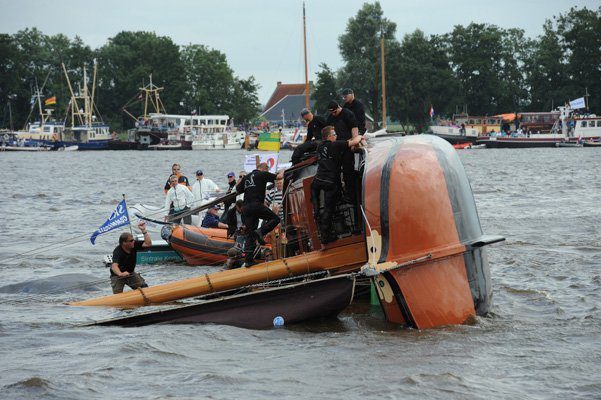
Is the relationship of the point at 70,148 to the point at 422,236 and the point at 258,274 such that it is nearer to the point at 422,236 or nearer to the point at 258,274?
the point at 258,274

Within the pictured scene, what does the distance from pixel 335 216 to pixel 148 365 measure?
388 cm

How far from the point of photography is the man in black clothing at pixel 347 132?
48.3 feet

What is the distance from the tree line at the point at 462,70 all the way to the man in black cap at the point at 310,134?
9531 cm

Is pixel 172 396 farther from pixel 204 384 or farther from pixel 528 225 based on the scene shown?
pixel 528 225

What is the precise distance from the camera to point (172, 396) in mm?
11375

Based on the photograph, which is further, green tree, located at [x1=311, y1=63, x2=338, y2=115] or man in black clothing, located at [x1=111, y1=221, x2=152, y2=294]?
green tree, located at [x1=311, y1=63, x2=338, y2=115]

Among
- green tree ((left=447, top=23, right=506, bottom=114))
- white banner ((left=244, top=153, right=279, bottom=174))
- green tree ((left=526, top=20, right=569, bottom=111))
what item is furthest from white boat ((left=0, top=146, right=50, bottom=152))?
white banner ((left=244, top=153, right=279, bottom=174))

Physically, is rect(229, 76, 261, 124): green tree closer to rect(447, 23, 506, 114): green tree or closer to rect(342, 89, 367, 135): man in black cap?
rect(447, 23, 506, 114): green tree

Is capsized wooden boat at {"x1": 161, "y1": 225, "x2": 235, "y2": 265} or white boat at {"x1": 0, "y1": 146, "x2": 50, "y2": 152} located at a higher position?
white boat at {"x1": 0, "y1": 146, "x2": 50, "y2": 152}

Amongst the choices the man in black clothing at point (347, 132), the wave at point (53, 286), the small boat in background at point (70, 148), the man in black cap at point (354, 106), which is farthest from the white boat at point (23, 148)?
the man in black clothing at point (347, 132)

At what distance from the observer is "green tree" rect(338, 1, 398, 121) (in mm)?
112625

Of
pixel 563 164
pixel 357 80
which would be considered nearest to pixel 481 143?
pixel 357 80

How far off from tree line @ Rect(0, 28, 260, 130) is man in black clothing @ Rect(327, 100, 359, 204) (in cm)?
11953

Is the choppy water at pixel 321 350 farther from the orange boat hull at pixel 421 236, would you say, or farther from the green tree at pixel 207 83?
the green tree at pixel 207 83
